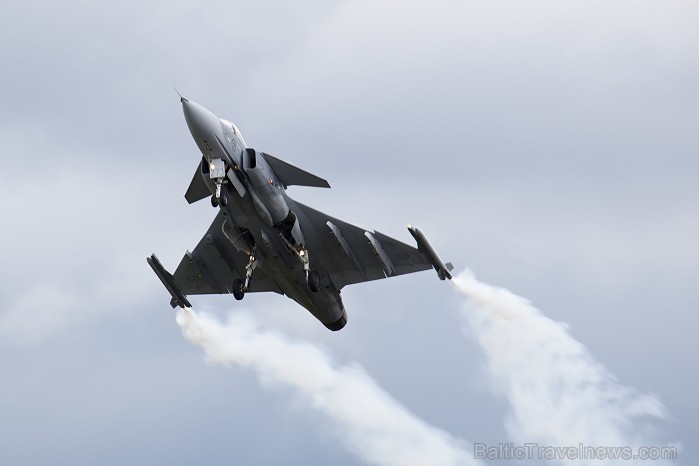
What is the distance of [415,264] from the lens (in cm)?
4097

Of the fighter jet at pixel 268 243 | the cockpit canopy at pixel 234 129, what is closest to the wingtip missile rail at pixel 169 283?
the fighter jet at pixel 268 243

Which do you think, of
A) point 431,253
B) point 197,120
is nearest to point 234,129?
point 197,120

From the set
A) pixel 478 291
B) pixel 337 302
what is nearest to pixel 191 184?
pixel 337 302

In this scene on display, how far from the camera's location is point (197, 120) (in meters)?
35.9

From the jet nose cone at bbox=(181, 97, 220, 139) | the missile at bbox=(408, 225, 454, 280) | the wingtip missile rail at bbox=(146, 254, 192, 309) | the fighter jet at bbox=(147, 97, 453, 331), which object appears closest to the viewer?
the jet nose cone at bbox=(181, 97, 220, 139)

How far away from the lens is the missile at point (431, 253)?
126 ft

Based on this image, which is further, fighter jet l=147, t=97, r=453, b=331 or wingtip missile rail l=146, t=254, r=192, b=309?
wingtip missile rail l=146, t=254, r=192, b=309

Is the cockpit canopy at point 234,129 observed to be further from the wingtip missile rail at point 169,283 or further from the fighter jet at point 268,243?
the wingtip missile rail at point 169,283

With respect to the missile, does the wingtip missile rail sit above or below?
below

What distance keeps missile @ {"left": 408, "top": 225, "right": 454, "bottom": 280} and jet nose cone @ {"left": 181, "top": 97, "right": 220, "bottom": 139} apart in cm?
686

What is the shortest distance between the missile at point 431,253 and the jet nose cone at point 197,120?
6.86 m

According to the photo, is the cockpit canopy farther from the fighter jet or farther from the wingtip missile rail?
the wingtip missile rail

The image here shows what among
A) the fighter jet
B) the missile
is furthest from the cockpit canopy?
the missile

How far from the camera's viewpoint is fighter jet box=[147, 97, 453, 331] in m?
37.0
